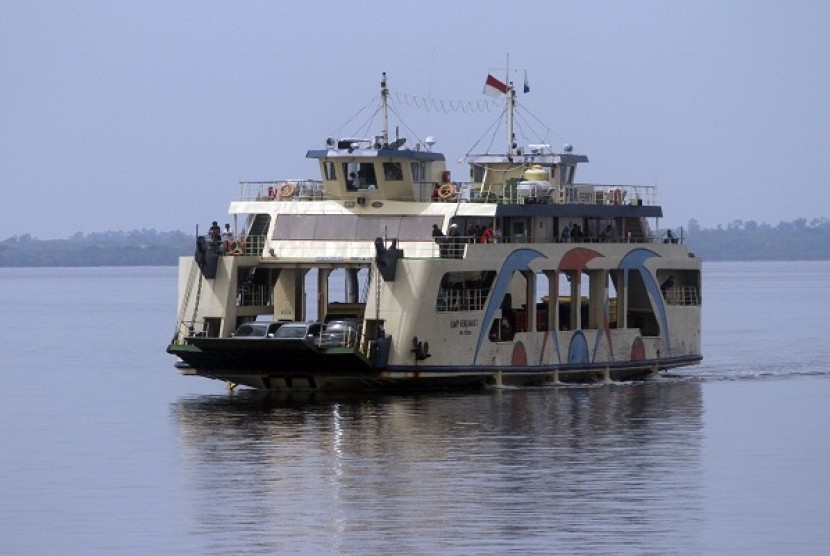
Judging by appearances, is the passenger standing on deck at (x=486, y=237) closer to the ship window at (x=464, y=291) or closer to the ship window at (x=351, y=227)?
the ship window at (x=464, y=291)

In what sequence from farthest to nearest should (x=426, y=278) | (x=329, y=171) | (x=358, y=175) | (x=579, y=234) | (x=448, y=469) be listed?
1. (x=579, y=234)
2. (x=329, y=171)
3. (x=358, y=175)
4. (x=426, y=278)
5. (x=448, y=469)

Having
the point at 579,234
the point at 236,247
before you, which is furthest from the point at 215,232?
the point at 579,234

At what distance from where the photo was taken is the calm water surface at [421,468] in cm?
2997

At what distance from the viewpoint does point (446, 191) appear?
162 feet

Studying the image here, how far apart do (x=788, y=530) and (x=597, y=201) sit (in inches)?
943

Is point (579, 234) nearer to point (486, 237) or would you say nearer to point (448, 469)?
point (486, 237)

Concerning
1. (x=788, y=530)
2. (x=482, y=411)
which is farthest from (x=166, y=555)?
(x=482, y=411)

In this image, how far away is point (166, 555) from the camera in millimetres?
28578

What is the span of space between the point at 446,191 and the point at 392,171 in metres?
1.38

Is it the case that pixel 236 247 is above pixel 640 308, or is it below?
above

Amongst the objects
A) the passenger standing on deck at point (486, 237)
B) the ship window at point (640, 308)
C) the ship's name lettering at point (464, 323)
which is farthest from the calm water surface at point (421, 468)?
the passenger standing on deck at point (486, 237)

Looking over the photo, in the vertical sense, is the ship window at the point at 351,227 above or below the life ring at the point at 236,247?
above

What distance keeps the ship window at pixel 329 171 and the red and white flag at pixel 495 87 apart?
299 inches

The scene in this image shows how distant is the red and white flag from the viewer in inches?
2205
